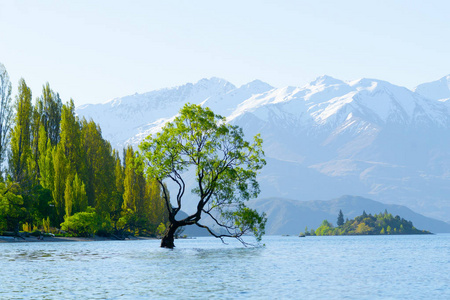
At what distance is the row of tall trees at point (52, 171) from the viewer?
106625 mm

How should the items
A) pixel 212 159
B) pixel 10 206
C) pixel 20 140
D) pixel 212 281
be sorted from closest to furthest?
1. pixel 212 281
2. pixel 212 159
3. pixel 10 206
4. pixel 20 140

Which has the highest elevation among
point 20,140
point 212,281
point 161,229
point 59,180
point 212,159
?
point 20,140

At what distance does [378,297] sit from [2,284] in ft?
69.6

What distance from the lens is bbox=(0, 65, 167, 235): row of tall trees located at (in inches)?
4198

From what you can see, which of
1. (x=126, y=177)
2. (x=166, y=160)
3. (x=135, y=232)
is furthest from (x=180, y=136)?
(x=135, y=232)

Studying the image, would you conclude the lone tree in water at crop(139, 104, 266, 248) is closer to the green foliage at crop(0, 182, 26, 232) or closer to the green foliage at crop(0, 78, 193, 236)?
the green foliage at crop(0, 78, 193, 236)

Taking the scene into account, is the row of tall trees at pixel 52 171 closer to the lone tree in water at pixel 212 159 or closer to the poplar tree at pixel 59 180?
the poplar tree at pixel 59 180

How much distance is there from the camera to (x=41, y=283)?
37.6 meters

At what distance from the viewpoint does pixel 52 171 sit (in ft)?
385

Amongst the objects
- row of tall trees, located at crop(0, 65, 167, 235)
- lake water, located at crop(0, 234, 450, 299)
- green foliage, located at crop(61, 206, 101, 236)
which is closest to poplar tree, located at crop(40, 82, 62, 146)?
row of tall trees, located at crop(0, 65, 167, 235)

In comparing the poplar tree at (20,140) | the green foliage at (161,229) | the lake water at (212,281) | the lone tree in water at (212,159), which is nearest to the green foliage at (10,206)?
the poplar tree at (20,140)

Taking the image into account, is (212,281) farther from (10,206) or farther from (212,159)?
(10,206)

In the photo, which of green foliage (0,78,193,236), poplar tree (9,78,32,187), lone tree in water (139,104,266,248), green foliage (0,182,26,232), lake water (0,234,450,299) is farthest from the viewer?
poplar tree (9,78,32,187)

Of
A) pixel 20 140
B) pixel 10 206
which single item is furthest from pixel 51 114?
pixel 10 206
